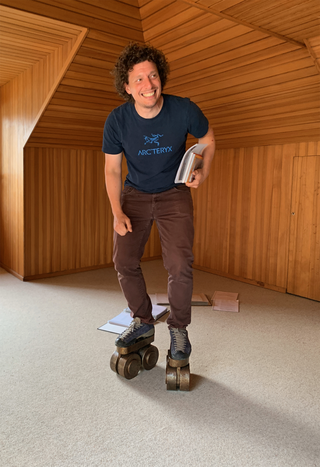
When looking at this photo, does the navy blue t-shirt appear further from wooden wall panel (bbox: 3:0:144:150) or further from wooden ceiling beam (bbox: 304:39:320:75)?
wooden wall panel (bbox: 3:0:144:150)

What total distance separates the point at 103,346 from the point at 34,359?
1.52 feet

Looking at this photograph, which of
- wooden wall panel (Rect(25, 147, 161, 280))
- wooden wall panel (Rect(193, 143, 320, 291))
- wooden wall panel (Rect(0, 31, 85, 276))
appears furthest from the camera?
wooden wall panel (Rect(25, 147, 161, 280))

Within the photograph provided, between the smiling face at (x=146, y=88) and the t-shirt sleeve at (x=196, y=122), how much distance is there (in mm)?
177

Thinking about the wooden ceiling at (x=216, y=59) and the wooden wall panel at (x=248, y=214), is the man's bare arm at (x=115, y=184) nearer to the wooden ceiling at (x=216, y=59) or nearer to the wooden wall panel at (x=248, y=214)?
the wooden ceiling at (x=216, y=59)

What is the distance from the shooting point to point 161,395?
2.24 m

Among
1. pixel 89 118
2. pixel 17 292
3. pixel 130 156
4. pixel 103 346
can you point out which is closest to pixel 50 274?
pixel 17 292

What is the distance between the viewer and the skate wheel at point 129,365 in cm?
236

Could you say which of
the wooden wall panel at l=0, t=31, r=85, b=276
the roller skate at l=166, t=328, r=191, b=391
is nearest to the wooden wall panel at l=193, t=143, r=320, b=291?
the wooden wall panel at l=0, t=31, r=85, b=276

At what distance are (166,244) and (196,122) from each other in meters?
0.68

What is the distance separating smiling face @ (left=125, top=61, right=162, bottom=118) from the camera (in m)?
2.14

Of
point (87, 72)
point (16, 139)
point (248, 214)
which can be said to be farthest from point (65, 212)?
point (248, 214)

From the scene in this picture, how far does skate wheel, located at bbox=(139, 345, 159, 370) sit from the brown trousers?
25 centimetres

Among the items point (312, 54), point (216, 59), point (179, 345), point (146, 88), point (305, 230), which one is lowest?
point (179, 345)

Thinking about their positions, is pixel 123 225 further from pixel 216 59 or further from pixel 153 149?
pixel 216 59
